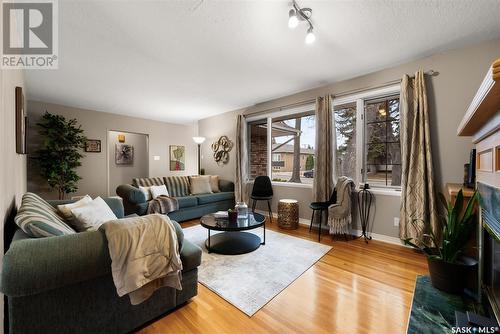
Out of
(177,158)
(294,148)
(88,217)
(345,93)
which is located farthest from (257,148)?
(88,217)

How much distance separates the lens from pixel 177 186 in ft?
15.0

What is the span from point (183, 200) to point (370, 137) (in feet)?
11.2

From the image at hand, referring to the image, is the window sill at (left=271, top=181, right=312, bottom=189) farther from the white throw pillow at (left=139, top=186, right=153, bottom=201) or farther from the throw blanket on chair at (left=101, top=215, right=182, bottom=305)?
the throw blanket on chair at (left=101, top=215, right=182, bottom=305)

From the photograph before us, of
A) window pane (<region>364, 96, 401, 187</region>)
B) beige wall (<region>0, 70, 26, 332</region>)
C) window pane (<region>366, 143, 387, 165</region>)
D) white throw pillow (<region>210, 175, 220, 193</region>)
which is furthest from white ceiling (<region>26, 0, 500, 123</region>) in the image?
white throw pillow (<region>210, 175, 220, 193</region>)

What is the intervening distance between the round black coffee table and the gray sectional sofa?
1.19m

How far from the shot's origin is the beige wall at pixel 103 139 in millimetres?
4141

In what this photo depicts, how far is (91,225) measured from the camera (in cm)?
190

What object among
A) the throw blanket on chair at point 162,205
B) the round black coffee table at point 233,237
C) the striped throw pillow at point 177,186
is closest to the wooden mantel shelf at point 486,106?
the round black coffee table at point 233,237

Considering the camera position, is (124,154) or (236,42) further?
(124,154)

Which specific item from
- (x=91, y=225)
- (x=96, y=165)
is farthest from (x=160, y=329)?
(x=96, y=165)

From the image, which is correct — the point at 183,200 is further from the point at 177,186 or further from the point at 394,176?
the point at 394,176

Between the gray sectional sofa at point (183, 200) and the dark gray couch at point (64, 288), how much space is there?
235cm

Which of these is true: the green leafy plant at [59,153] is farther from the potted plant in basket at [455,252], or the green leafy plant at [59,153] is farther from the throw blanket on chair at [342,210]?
the potted plant in basket at [455,252]

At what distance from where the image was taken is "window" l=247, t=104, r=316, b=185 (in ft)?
12.7
